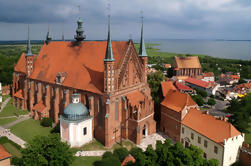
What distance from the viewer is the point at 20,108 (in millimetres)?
50781

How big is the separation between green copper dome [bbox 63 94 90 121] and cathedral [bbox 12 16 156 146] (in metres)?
0.23

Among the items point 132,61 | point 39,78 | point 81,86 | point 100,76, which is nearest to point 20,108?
point 39,78

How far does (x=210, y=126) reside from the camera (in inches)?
1245

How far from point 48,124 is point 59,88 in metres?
7.11

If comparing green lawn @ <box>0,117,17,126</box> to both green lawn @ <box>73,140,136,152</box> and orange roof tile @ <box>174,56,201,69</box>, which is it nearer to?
green lawn @ <box>73,140,136,152</box>

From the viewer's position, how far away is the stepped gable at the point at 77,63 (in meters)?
35.5

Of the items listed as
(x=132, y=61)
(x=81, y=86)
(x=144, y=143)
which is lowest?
(x=144, y=143)

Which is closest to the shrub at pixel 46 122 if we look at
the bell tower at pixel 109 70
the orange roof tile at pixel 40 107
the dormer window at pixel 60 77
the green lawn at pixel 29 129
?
the green lawn at pixel 29 129

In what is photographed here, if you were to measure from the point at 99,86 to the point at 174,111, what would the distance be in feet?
45.1

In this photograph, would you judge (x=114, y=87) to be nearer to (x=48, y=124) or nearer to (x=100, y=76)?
(x=100, y=76)

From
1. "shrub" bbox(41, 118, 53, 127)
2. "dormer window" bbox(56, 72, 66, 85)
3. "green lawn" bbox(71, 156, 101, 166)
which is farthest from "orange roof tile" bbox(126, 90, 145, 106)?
"shrub" bbox(41, 118, 53, 127)

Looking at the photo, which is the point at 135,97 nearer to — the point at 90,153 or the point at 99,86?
the point at 99,86

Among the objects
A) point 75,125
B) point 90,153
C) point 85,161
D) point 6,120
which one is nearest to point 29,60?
point 6,120

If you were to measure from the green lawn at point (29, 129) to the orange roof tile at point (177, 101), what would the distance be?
73.4ft
